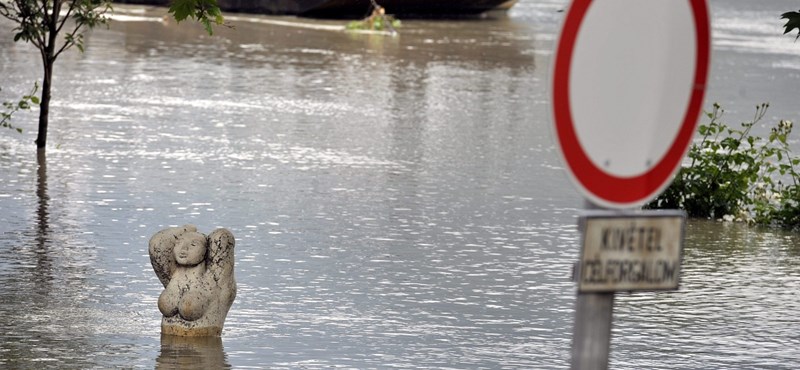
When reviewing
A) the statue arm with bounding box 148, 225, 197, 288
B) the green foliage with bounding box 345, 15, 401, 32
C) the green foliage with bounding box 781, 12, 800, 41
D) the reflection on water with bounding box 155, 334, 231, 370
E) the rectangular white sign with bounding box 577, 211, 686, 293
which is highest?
the green foliage with bounding box 781, 12, 800, 41

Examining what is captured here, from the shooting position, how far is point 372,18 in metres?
31.2

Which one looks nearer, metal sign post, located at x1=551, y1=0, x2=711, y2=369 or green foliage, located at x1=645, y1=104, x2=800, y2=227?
metal sign post, located at x1=551, y1=0, x2=711, y2=369

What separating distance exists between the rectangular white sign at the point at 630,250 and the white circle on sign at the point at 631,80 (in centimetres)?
11

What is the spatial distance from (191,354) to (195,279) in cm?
41

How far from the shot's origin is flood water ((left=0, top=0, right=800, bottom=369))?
8211mm

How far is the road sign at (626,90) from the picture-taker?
313 cm

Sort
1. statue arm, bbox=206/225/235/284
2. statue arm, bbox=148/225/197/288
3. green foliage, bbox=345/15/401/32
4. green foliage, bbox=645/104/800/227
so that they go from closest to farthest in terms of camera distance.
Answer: statue arm, bbox=206/225/235/284
statue arm, bbox=148/225/197/288
green foliage, bbox=645/104/800/227
green foliage, bbox=345/15/401/32

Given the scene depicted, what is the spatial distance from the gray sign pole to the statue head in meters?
4.91

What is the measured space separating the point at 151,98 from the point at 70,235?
817 cm

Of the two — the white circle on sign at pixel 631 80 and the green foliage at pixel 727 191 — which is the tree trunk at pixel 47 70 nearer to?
the green foliage at pixel 727 191

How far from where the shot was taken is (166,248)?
806 cm

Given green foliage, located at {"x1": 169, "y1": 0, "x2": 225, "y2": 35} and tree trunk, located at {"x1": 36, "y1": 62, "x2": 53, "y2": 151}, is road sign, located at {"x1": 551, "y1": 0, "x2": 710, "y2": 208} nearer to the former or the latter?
green foliage, located at {"x1": 169, "y1": 0, "x2": 225, "y2": 35}

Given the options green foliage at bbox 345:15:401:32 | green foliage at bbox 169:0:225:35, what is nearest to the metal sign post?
green foliage at bbox 169:0:225:35

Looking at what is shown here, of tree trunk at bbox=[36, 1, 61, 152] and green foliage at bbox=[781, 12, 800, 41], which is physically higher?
green foliage at bbox=[781, 12, 800, 41]
